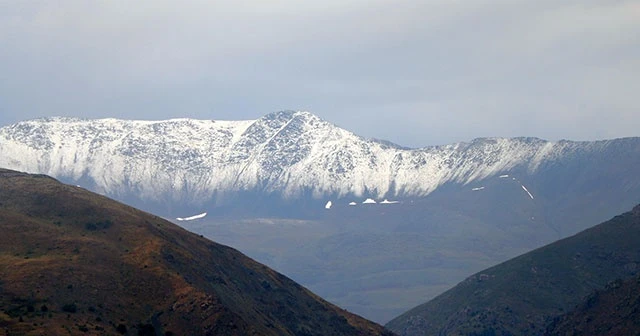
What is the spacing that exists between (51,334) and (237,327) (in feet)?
149

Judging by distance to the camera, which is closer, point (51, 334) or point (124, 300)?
point (51, 334)

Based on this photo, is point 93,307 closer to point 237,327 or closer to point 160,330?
point 160,330

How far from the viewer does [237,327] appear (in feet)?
640

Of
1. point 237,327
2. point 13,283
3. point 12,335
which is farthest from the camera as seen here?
point 237,327

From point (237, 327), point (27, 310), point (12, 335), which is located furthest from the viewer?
point (237, 327)

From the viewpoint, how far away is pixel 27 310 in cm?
17125

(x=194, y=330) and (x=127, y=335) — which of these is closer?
(x=127, y=335)

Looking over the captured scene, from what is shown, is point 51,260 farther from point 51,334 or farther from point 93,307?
point 51,334

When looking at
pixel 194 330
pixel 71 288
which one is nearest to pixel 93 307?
pixel 71 288

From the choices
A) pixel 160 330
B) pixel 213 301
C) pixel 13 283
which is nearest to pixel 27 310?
pixel 13 283

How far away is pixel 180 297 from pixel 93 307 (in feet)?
68.2

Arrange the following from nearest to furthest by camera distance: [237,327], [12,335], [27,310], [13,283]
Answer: [12,335], [27,310], [13,283], [237,327]

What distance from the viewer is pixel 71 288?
187250 millimetres

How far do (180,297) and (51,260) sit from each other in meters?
28.3
